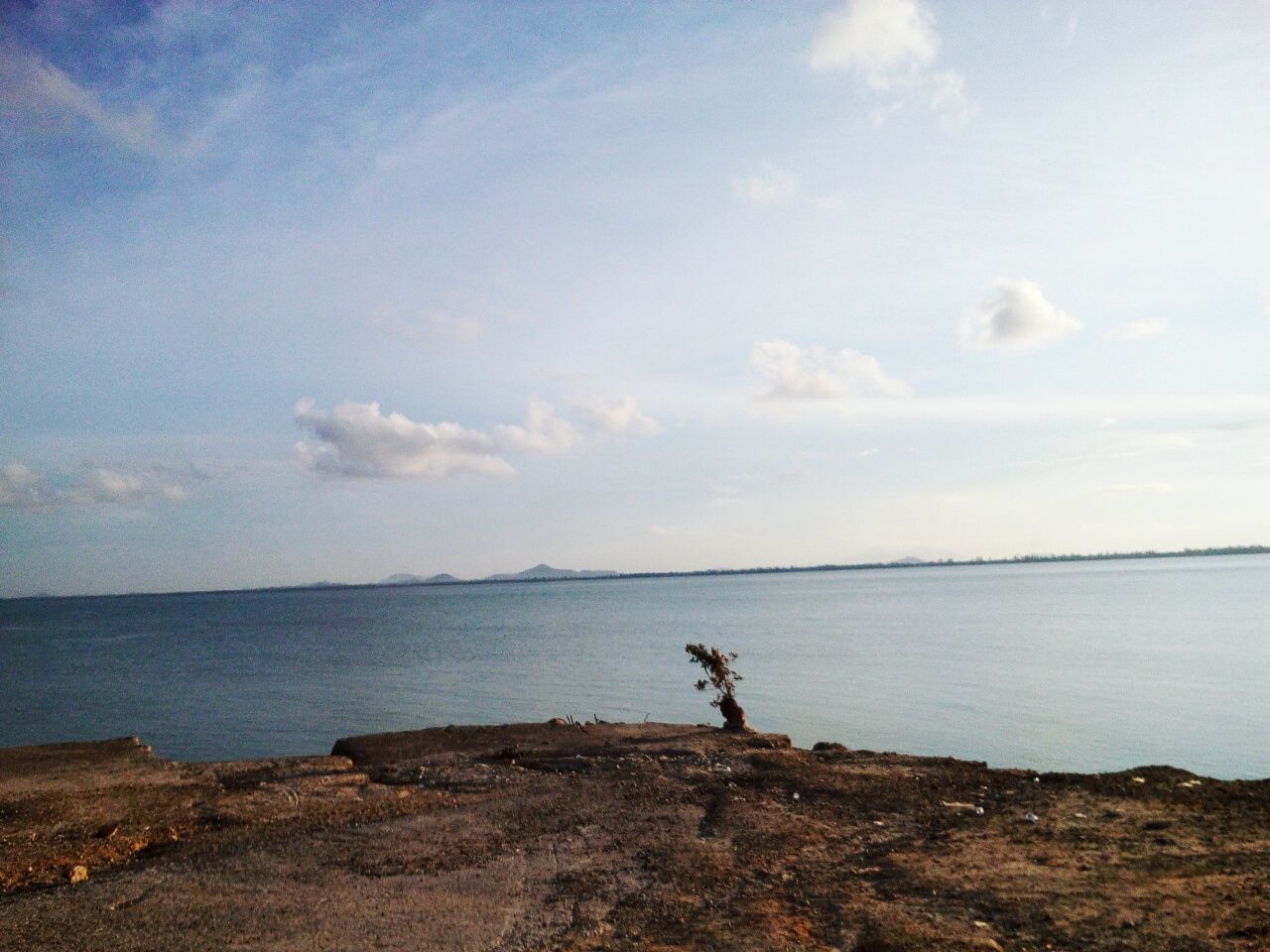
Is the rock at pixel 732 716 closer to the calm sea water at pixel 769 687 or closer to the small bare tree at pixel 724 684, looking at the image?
the small bare tree at pixel 724 684

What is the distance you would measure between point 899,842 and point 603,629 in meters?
67.4

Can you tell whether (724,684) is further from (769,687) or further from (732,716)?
(769,687)

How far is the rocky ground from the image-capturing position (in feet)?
27.2

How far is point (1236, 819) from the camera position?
11062mm

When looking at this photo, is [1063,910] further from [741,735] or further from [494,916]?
[741,735]

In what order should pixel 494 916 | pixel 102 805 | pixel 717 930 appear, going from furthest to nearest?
pixel 102 805 < pixel 494 916 < pixel 717 930

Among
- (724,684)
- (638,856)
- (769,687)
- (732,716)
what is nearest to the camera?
(638,856)

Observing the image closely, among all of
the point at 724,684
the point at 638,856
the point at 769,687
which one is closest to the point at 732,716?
the point at 724,684

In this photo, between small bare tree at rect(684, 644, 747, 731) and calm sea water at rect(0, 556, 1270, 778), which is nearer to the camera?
small bare tree at rect(684, 644, 747, 731)

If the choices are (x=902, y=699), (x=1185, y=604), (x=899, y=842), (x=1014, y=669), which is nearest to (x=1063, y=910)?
(x=899, y=842)

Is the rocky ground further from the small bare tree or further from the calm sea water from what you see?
the calm sea water

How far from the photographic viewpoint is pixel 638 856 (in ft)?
35.3

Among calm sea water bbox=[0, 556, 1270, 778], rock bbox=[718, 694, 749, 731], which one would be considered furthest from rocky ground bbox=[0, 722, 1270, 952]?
calm sea water bbox=[0, 556, 1270, 778]

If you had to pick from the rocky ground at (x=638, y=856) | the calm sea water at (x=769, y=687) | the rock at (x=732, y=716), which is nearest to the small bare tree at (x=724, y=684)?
the rock at (x=732, y=716)
